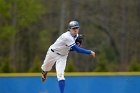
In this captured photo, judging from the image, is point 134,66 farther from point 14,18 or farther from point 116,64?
point 116,64

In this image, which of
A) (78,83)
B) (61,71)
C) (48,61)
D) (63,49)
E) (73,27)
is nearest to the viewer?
(73,27)

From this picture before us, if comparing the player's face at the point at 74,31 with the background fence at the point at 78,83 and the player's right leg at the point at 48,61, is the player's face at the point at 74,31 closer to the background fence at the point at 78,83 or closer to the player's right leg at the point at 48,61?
the player's right leg at the point at 48,61

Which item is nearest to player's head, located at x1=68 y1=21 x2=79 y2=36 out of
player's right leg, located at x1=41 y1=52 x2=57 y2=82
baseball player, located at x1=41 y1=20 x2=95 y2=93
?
baseball player, located at x1=41 y1=20 x2=95 y2=93

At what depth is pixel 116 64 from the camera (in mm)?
35844

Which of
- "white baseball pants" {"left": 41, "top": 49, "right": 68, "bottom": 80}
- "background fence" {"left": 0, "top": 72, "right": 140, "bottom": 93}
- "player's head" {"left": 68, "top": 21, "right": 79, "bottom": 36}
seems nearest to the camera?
"player's head" {"left": 68, "top": 21, "right": 79, "bottom": 36}

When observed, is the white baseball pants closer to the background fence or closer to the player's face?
the player's face

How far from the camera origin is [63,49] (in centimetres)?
962

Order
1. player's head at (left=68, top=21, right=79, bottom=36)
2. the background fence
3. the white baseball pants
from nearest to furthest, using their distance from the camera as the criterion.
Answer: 1. player's head at (left=68, top=21, right=79, bottom=36)
2. the white baseball pants
3. the background fence

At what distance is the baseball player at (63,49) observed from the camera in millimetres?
9227

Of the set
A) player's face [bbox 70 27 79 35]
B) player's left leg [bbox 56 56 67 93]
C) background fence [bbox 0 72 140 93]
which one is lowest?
background fence [bbox 0 72 140 93]

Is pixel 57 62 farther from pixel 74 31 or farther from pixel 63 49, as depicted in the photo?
pixel 74 31

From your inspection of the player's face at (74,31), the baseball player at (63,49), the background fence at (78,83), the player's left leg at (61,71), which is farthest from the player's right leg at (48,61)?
the player's face at (74,31)

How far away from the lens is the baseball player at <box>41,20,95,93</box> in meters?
9.23

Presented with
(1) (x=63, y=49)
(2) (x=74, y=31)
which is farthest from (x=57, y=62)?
(2) (x=74, y=31)
